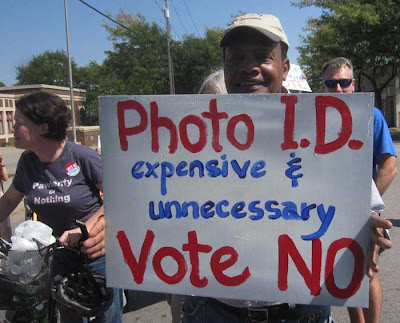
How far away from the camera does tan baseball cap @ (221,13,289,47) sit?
4.88 ft

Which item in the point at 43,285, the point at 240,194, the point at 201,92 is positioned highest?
the point at 201,92

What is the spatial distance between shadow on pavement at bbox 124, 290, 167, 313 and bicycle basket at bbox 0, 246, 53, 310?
70.2 inches

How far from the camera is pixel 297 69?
28.3 ft

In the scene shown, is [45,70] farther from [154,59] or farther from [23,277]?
[23,277]

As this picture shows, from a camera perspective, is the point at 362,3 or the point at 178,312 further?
the point at 362,3

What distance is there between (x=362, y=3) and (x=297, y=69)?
1451 centimetres

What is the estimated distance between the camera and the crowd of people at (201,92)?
1.49 m

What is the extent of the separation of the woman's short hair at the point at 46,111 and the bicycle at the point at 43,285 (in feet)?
2.29

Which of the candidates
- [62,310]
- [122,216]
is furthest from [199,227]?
[62,310]

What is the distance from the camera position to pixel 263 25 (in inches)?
58.8

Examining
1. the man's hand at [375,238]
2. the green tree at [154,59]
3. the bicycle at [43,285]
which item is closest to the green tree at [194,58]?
the green tree at [154,59]

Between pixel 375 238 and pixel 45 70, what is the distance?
74.4 metres

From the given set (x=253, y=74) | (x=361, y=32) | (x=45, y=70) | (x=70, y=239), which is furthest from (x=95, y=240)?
(x=45, y=70)

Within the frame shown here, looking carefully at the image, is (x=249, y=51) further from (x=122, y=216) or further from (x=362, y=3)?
(x=362, y=3)
